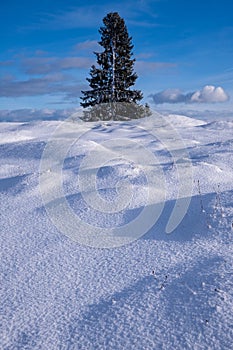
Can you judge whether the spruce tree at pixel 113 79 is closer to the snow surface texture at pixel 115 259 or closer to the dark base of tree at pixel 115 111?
the dark base of tree at pixel 115 111

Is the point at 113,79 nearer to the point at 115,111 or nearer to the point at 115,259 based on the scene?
the point at 115,111

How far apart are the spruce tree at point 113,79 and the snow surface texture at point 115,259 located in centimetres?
1359

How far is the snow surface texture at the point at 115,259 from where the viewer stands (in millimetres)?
2158

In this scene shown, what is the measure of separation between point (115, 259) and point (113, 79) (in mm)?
17239

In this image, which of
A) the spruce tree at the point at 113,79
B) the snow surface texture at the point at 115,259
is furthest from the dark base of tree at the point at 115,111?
the snow surface texture at the point at 115,259

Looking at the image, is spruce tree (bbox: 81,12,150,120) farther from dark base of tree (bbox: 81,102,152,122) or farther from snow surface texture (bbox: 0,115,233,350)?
snow surface texture (bbox: 0,115,233,350)

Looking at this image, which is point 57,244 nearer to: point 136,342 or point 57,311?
point 57,311

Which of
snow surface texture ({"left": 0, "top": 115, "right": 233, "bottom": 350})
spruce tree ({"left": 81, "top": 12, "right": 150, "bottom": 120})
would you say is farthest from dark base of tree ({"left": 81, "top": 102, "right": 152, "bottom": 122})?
snow surface texture ({"left": 0, "top": 115, "right": 233, "bottom": 350})

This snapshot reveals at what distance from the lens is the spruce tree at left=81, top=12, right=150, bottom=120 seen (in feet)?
61.3

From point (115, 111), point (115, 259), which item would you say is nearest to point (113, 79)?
point (115, 111)

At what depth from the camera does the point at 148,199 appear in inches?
165

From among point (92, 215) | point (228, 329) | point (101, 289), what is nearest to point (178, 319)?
point (228, 329)

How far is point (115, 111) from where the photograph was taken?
18.7 metres

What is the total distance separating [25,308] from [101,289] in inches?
24.4
